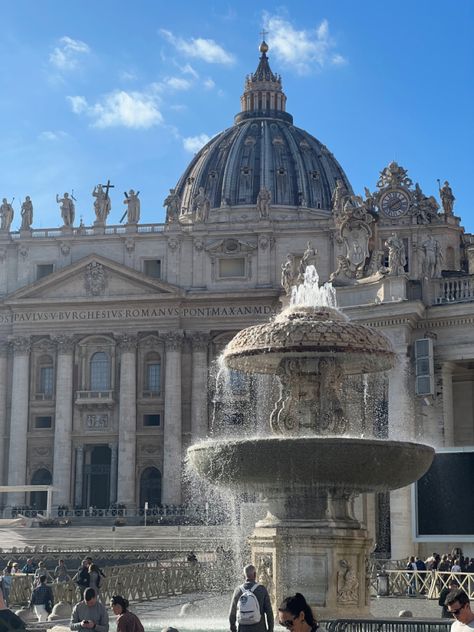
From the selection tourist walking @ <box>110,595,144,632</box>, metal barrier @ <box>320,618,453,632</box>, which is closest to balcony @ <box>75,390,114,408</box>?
metal barrier @ <box>320,618,453,632</box>

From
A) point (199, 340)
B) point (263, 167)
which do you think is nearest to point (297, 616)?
point (199, 340)

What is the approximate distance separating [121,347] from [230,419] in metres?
8.77

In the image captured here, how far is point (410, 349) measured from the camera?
115 ft

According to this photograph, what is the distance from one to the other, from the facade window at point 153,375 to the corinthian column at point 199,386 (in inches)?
96.3

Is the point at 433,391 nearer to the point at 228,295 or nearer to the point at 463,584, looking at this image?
the point at 463,584

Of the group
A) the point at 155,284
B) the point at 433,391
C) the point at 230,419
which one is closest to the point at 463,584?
the point at 433,391

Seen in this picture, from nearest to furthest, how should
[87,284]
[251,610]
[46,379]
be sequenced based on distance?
[251,610] < [87,284] < [46,379]

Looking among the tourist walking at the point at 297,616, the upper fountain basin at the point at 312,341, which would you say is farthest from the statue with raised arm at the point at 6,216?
the tourist walking at the point at 297,616

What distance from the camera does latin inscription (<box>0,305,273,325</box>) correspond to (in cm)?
7288

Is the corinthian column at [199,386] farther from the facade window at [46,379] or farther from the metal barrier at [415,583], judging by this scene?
the metal barrier at [415,583]

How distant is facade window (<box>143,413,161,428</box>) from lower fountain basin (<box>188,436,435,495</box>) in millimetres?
55636

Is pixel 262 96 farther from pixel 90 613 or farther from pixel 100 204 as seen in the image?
pixel 90 613

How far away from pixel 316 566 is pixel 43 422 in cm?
5865

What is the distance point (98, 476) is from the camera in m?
75.2
